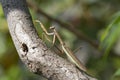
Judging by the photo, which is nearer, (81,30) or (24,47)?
(24,47)

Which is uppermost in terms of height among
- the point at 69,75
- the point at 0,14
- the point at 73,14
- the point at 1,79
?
the point at 69,75

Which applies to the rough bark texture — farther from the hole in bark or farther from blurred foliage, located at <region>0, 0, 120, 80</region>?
blurred foliage, located at <region>0, 0, 120, 80</region>

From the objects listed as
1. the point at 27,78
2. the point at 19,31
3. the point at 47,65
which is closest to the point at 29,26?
the point at 19,31

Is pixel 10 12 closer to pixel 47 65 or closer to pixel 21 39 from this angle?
pixel 21 39

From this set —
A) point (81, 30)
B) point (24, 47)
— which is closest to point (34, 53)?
point (24, 47)

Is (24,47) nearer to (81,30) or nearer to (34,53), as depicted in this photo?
(34,53)

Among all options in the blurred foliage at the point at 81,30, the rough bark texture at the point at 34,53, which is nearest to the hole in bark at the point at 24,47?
the rough bark texture at the point at 34,53
